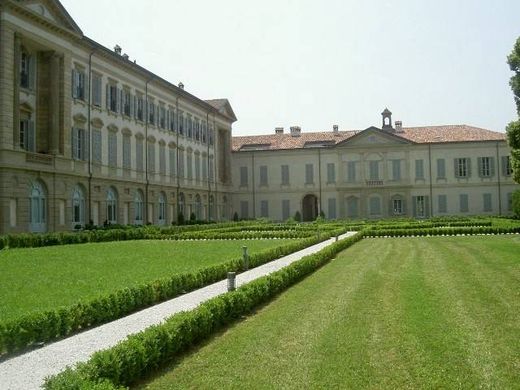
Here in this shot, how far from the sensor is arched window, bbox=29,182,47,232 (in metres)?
29.1

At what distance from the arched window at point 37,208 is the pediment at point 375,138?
36809 mm

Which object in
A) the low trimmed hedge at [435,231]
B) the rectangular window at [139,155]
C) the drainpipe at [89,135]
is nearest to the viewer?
the low trimmed hedge at [435,231]

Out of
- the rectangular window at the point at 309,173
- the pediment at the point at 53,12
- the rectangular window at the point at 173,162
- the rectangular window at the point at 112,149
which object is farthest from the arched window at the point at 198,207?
the pediment at the point at 53,12

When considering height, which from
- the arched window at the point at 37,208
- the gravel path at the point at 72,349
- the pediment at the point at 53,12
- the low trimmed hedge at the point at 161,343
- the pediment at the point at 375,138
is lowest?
the gravel path at the point at 72,349

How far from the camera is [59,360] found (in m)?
7.57

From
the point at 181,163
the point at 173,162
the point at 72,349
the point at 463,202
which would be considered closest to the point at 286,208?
the point at 181,163

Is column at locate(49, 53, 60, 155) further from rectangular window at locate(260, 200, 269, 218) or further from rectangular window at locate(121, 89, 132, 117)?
rectangular window at locate(260, 200, 269, 218)

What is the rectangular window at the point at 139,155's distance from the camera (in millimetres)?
41562

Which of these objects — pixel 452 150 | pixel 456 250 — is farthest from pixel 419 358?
pixel 452 150

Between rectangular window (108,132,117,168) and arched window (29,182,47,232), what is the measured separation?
25.6 feet

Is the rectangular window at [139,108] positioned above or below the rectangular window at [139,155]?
above

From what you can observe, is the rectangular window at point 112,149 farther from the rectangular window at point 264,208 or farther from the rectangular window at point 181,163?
the rectangular window at point 264,208

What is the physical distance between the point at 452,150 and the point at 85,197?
3822 cm

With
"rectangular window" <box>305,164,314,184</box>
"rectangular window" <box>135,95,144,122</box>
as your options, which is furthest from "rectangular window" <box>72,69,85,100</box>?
"rectangular window" <box>305,164,314,184</box>
